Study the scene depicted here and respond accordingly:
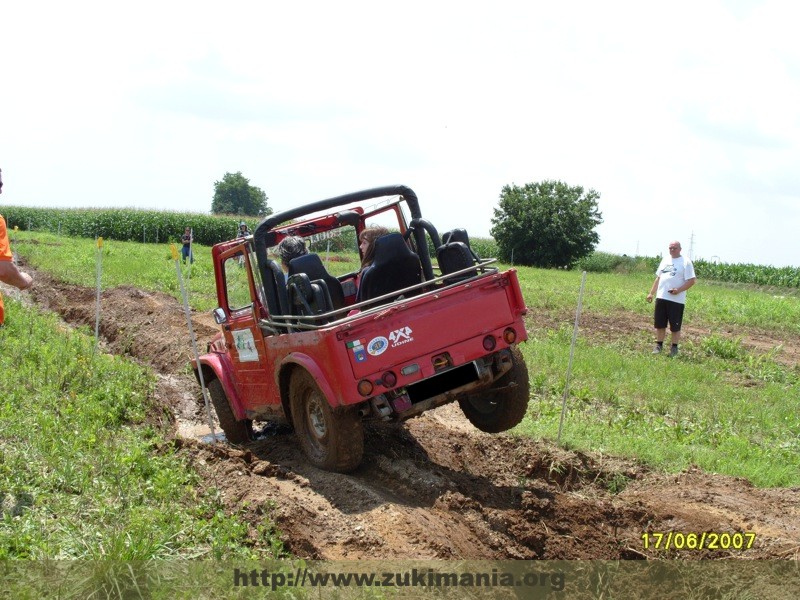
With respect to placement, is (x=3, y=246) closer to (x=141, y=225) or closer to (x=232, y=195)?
(x=141, y=225)

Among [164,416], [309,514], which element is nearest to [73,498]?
[309,514]

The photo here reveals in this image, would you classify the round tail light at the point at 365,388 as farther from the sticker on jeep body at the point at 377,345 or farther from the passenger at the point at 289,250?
the passenger at the point at 289,250

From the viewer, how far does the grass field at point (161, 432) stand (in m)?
5.41

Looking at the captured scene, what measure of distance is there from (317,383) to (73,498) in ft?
6.13

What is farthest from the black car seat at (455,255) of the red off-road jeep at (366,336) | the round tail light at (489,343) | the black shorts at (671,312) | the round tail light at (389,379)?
the black shorts at (671,312)

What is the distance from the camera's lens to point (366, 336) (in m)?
6.61

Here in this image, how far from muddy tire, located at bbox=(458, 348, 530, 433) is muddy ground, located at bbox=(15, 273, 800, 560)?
1.08 ft

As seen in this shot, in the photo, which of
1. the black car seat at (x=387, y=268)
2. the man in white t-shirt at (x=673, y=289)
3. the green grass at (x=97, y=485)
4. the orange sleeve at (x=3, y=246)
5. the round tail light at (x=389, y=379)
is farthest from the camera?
the man in white t-shirt at (x=673, y=289)

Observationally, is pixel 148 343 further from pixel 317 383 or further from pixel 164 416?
pixel 317 383

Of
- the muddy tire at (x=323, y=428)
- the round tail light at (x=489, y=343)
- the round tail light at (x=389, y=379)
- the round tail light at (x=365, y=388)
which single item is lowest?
the muddy tire at (x=323, y=428)

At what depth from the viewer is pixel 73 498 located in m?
5.92

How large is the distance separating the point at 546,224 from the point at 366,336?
55460mm

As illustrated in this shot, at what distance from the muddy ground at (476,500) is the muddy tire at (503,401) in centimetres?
33
